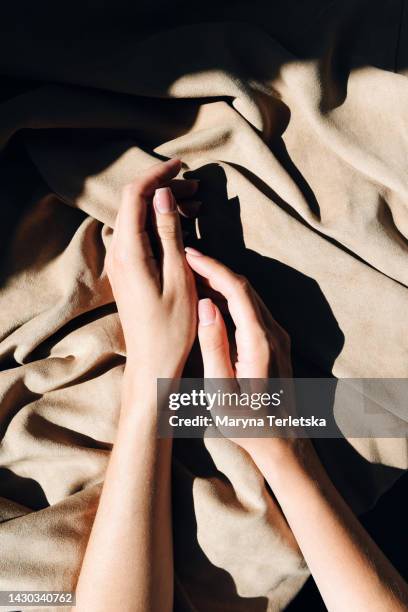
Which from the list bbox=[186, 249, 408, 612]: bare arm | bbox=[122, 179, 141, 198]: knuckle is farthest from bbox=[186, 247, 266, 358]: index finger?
bbox=[122, 179, 141, 198]: knuckle

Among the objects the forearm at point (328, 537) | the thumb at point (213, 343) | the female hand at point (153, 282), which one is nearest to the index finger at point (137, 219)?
the female hand at point (153, 282)

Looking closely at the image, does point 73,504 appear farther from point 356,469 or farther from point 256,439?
point 356,469

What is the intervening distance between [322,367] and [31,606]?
56 cm

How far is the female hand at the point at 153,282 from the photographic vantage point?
80 centimetres

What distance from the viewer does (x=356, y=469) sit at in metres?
0.87

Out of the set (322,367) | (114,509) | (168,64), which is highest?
(168,64)

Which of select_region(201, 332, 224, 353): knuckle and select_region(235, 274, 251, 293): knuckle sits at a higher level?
select_region(235, 274, 251, 293): knuckle

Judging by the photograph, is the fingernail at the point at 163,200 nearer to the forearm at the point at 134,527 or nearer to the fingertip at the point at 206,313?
the fingertip at the point at 206,313

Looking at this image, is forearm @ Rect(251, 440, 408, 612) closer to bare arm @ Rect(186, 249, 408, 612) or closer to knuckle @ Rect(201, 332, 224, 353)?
bare arm @ Rect(186, 249, 408, 612)

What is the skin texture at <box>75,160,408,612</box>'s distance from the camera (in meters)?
0.78

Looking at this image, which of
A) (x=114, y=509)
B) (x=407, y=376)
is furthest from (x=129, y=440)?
(x=407, y=376)

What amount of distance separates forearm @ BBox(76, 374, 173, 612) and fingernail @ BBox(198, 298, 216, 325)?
0.43ft

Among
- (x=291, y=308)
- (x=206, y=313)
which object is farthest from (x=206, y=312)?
(x=291, y=308)

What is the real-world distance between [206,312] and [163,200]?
0.18 meters
